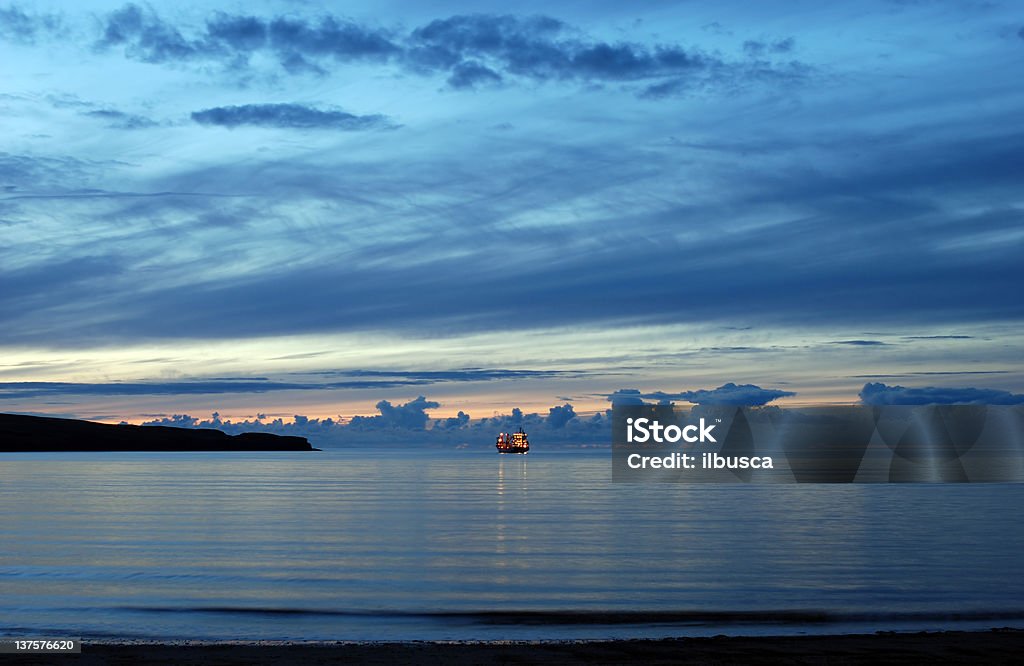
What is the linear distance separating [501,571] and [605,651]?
57.5 ft

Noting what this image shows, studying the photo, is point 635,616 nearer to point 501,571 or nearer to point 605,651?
point 605,651

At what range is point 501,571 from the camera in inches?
1613

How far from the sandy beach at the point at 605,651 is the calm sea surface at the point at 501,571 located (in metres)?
2.76

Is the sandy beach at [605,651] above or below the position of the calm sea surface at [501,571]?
above

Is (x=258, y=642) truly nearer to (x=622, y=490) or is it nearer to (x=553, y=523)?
(x=553, y=523)

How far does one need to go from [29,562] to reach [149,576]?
800 cm

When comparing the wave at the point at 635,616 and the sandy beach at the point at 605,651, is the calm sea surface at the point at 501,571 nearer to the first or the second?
the wave at the point at 635,616

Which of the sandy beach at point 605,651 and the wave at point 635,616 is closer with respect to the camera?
the sandy beach at point 605,651

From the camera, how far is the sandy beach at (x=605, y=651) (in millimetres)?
22562

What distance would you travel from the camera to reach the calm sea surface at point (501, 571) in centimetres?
3003

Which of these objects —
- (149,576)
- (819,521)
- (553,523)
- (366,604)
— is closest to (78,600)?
(149,576)

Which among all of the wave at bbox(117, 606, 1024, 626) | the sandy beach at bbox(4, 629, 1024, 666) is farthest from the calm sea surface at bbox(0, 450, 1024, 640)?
the sandy beach at bbox(4, 629, 1024, 666)

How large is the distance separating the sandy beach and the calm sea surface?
2762 mm

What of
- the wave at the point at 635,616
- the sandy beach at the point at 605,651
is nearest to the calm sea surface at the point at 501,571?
the wave at the point at 635,616
